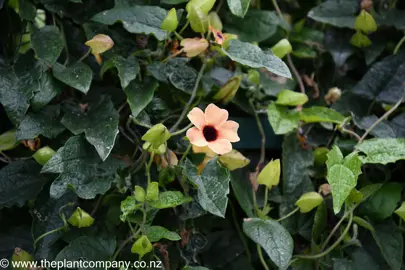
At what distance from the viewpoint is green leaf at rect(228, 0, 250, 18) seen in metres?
0.90

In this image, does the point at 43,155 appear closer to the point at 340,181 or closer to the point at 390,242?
the point at 340,181

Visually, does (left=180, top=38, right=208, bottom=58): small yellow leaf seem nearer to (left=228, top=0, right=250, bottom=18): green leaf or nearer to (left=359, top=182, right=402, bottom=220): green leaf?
(left=228, top=0, right=250, bottom=18): green leaf

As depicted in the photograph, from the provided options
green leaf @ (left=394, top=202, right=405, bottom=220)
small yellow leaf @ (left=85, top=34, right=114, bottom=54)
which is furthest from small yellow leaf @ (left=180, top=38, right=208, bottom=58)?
green leaf @ (left=394, top=202, right=405, bottom=220)

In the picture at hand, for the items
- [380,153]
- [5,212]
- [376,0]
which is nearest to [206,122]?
[380,153]

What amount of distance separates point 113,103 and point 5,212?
0.29 m

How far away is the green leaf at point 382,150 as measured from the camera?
3.01 ft

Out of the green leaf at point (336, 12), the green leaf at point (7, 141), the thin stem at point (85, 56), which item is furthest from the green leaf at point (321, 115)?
the green leaf at point (7, 141)

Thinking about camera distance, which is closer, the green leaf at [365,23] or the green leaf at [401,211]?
the green leaf at [401,211]

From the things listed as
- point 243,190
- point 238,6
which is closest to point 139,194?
point 243,190

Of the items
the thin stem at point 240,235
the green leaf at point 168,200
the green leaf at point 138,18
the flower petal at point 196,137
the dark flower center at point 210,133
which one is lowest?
the thin stem at point 240,235

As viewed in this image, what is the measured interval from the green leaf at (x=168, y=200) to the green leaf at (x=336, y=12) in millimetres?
522

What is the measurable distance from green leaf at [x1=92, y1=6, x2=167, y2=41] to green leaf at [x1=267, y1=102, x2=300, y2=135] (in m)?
0.26

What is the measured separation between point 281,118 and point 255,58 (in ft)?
0.54

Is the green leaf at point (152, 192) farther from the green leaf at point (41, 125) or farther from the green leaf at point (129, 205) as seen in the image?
the green leaf at point (41, 125)
